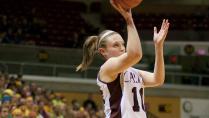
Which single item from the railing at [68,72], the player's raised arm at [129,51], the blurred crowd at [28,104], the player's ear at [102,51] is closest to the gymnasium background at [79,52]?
the railing at [68,72]

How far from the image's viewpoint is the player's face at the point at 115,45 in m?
3.28

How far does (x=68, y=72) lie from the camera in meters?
14.7

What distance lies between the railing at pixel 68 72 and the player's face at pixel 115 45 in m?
10.6

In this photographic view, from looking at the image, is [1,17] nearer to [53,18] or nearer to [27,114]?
[53,18]

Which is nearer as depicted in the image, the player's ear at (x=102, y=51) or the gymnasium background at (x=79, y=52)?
the player's ear at (x=102, y=51)

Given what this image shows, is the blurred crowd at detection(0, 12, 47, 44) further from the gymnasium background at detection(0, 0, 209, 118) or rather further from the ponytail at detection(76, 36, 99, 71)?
the ponytail at detection(76, 36, 99, 71)

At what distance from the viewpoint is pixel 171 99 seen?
49.6ft

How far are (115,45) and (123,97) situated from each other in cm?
34

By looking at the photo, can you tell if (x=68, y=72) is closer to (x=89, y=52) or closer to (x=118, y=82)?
(x=89, y=52)

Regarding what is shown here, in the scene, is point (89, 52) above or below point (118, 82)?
above

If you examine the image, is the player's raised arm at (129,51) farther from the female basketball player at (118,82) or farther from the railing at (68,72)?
the railing at (68,72)

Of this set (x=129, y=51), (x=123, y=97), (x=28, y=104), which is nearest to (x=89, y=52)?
(x=123, y=97)

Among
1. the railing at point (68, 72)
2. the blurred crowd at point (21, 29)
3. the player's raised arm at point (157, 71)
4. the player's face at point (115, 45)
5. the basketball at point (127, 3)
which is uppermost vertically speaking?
the basketball at point (127, 3)

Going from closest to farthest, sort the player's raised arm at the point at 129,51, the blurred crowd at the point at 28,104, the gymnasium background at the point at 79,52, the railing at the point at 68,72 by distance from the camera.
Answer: the player's raised arm at the point at 129,51 < the blurred crowd at the point at 28,104 < the railing at the point at 68,72 < the gymnasium background at the point at 79,52
